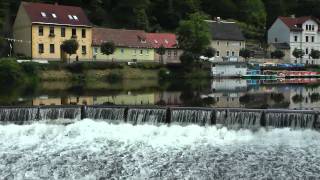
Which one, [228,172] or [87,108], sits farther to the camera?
[87,108]

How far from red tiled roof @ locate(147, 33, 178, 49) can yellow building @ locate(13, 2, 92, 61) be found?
972 centimetres

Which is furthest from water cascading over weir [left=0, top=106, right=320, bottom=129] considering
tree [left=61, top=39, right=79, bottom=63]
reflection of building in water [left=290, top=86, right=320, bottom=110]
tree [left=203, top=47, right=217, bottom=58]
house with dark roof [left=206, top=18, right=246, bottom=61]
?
house with dark roof [left=206, top=18, right=246, bottom=61]

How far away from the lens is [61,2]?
84562 mm

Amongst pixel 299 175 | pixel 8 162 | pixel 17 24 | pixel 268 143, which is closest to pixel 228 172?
pixel 299 175

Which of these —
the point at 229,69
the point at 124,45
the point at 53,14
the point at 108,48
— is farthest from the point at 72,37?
the point at 229,69

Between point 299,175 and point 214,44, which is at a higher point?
point 214,44

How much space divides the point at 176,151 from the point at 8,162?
565cm

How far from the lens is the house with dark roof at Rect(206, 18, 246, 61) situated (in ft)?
266

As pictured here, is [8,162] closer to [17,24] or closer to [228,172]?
[228,172]

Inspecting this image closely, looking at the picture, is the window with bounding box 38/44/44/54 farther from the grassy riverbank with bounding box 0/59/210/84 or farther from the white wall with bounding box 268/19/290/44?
the white wall with bounding box 268/19/290/44

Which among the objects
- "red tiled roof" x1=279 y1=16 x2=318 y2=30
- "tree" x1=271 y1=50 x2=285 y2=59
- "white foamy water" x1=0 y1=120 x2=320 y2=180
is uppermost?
"red tiled roof" x1=279 y1=16 x2=318 y2=30

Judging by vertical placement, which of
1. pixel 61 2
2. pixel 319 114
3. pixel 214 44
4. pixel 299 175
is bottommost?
pixel 299 175

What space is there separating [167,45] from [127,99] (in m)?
38.5

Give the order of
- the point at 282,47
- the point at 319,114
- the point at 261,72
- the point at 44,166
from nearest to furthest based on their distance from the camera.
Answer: the point at 44,166 < the point at 319,114 < the point at 261,72 < the point at 282,47
